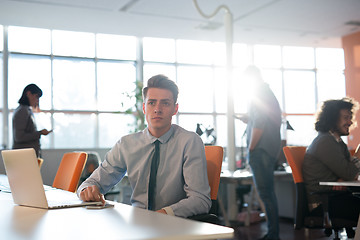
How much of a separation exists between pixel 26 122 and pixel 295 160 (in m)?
2.84

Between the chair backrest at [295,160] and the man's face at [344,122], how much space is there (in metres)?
0.35

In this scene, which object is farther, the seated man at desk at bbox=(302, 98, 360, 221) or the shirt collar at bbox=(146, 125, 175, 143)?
the seated man at desk at bbox=(302, 98, 360, 221)

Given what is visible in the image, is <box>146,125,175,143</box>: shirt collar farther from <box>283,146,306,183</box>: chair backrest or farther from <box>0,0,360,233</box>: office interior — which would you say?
<box>0,0,360,233</box>: office interior

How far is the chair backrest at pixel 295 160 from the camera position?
114 inches

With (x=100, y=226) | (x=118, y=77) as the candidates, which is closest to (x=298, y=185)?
(x=100, y=226)

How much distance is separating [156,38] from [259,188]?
637cm

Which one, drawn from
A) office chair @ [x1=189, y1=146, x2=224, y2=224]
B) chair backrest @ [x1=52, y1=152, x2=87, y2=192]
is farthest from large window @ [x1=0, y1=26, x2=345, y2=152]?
office chair @ [x1=189, y1=146, x2=224, y2=224]

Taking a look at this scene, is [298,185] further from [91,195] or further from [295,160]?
[91,195]

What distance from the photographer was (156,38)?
955 cm

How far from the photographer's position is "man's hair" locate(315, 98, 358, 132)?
10.1 feet

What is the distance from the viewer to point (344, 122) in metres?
3.07

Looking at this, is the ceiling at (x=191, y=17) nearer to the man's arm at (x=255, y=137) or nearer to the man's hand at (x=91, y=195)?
the man's arm at (x=255, y=137)

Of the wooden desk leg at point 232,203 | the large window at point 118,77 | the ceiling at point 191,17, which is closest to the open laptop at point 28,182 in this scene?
the wooden desk leg at point 232,203

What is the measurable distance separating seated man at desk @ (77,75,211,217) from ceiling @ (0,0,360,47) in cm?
503
